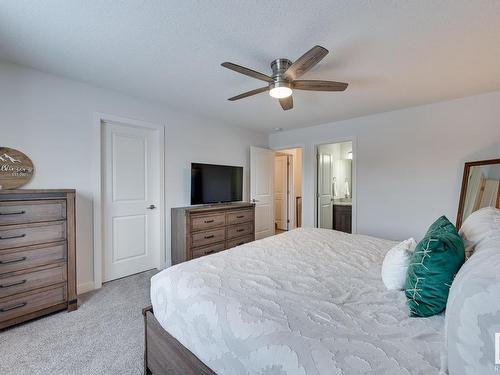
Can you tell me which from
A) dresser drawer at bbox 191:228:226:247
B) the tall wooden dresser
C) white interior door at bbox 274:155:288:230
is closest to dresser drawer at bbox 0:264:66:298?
the tall wooden dresser

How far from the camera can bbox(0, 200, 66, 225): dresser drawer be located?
6.34 feet

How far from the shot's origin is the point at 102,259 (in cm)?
292

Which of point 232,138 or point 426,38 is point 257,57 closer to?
point 426,38

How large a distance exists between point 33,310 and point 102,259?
88 cm

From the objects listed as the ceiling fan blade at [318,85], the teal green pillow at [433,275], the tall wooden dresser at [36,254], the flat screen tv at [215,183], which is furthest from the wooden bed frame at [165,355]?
the flat screen tv at [215,183]

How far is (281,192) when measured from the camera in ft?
21.0

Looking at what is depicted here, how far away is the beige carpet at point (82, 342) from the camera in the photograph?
1.60 meters

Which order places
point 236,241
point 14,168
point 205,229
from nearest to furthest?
point 14,168 < point 205,229 < point 236,241

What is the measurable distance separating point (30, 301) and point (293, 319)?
241 centimetres

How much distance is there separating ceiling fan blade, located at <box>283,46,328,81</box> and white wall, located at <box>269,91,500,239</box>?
251 cm

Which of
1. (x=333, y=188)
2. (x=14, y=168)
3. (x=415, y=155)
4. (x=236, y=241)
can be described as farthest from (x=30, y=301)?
(x=333, y=188)

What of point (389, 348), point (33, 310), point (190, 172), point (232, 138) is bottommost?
point (33, 310)

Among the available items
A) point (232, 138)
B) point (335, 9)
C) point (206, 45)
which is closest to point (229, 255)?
point (206, 45)

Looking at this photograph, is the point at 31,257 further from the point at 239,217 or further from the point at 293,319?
the point at 239,217
